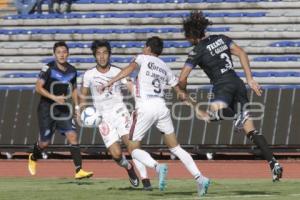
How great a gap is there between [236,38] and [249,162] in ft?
26.7

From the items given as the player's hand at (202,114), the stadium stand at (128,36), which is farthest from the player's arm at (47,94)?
the stadium stand at (128,36)

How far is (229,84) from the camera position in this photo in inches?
529

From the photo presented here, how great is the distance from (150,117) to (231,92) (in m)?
1.64

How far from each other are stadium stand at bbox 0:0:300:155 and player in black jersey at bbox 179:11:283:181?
10.2m

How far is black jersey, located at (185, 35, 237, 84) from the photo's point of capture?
13.0 m

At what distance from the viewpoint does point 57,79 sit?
1542 cm

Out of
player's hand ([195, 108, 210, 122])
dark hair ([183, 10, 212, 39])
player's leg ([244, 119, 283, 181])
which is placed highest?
dark hair ([183, 10, 212, 39])

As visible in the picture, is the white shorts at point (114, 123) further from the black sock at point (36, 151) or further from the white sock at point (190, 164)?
the black sock at point (36, 151)

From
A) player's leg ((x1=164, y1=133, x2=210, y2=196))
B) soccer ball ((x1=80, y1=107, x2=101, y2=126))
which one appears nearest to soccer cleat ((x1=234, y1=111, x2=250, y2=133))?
player's leg ((x1=164, y1=133, x2=210, y2=196))

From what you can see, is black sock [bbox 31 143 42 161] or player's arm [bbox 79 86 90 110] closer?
player's arm [bbox 79 86 90 110]

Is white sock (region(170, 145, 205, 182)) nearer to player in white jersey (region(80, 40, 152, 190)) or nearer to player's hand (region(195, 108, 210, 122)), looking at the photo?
player's hand (region(195, 108, 210, 122))

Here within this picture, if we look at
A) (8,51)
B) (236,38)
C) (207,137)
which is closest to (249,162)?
(207,137)

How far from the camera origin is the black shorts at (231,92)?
13.4m

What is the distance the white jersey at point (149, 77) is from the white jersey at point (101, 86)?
5.13ft
